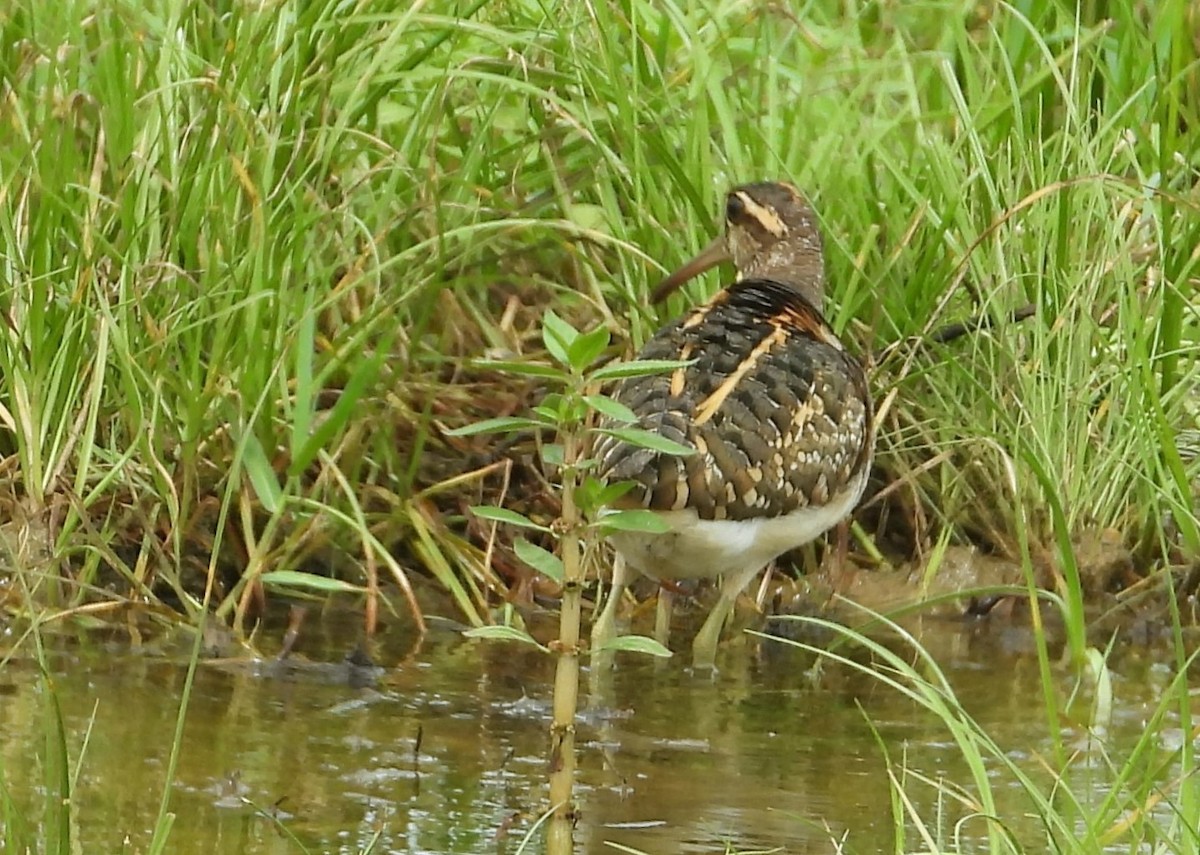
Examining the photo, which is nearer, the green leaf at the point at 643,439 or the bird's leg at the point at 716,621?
the green leaf at the point at 643,439

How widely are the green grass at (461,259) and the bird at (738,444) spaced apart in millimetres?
295

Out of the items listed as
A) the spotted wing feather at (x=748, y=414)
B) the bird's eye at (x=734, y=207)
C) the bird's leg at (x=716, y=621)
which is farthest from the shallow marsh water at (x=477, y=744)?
the bird's eye at (x=734, y=207)

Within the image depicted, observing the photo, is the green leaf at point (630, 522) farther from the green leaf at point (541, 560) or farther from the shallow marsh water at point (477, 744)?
the shallow marsh water at point (477, 744)

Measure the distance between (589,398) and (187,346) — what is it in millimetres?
1913

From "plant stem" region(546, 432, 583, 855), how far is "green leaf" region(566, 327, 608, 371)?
93 millimetres

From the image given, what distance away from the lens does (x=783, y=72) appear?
5.77 m

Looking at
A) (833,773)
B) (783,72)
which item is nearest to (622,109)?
(783,72)

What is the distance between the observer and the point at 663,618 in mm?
4832

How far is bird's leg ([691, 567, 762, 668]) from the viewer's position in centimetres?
463

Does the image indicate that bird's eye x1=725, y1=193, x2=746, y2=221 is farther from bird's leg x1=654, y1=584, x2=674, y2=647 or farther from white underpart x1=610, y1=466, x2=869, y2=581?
bird's leg x1=654, y1=584, x2=674, y2=647

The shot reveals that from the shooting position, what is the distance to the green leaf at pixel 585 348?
2779mm

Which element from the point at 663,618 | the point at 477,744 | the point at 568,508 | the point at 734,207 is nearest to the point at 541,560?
the point at 568,508

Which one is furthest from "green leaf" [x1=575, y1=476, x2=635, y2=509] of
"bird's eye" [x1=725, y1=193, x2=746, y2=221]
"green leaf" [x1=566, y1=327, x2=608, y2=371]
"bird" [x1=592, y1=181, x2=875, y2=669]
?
"bird's eye" [x1=725, y1=193, x2=746, y2=221]

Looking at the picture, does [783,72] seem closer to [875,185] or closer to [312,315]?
[875,185]
